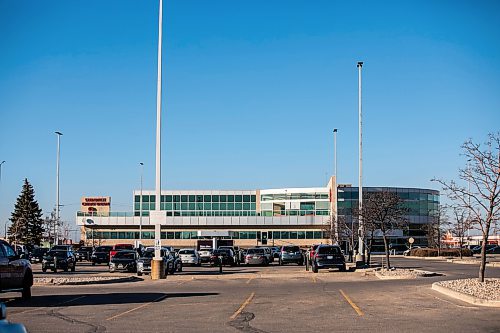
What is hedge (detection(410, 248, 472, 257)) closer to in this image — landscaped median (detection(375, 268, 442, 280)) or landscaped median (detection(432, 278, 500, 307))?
landscaped median (detection(375, 268, 442, 280))

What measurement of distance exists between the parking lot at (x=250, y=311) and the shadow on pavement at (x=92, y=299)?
0.03 metres

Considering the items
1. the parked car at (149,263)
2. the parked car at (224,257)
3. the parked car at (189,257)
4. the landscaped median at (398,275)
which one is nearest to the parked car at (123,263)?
the parked car at (149,263)

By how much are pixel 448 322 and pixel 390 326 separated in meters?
1.48

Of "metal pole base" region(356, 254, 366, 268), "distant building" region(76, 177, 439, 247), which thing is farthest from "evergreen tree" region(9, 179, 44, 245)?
"metal pole base" region(356, 254, 366, 268)

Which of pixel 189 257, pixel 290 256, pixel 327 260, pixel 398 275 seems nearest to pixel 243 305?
pixel 398 275

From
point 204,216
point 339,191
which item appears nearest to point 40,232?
point 204,216

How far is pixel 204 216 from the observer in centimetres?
9725

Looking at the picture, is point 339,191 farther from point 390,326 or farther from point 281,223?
Answer: point 390,326

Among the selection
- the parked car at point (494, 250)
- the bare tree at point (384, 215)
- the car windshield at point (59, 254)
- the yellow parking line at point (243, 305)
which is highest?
the bare tree at point (384, 215)

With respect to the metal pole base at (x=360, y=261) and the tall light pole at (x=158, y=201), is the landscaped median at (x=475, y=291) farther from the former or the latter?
the metal pole base at (x=360, y=261)

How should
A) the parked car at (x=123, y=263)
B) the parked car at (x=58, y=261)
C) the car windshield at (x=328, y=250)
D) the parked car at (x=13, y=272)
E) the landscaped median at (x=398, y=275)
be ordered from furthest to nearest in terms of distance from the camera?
the parked car at (x=58, y=261) < the parked car at (x=123, y=263) < the car windshield at (x=328, y=250) < the landscaped median at (x=398, y=275) < the parked car at (x=13, y=272)

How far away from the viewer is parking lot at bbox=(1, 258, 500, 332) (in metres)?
14.5

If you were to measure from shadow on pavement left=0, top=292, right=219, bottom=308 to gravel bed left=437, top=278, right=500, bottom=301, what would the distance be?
802cm

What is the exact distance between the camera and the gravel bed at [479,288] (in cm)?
1934
